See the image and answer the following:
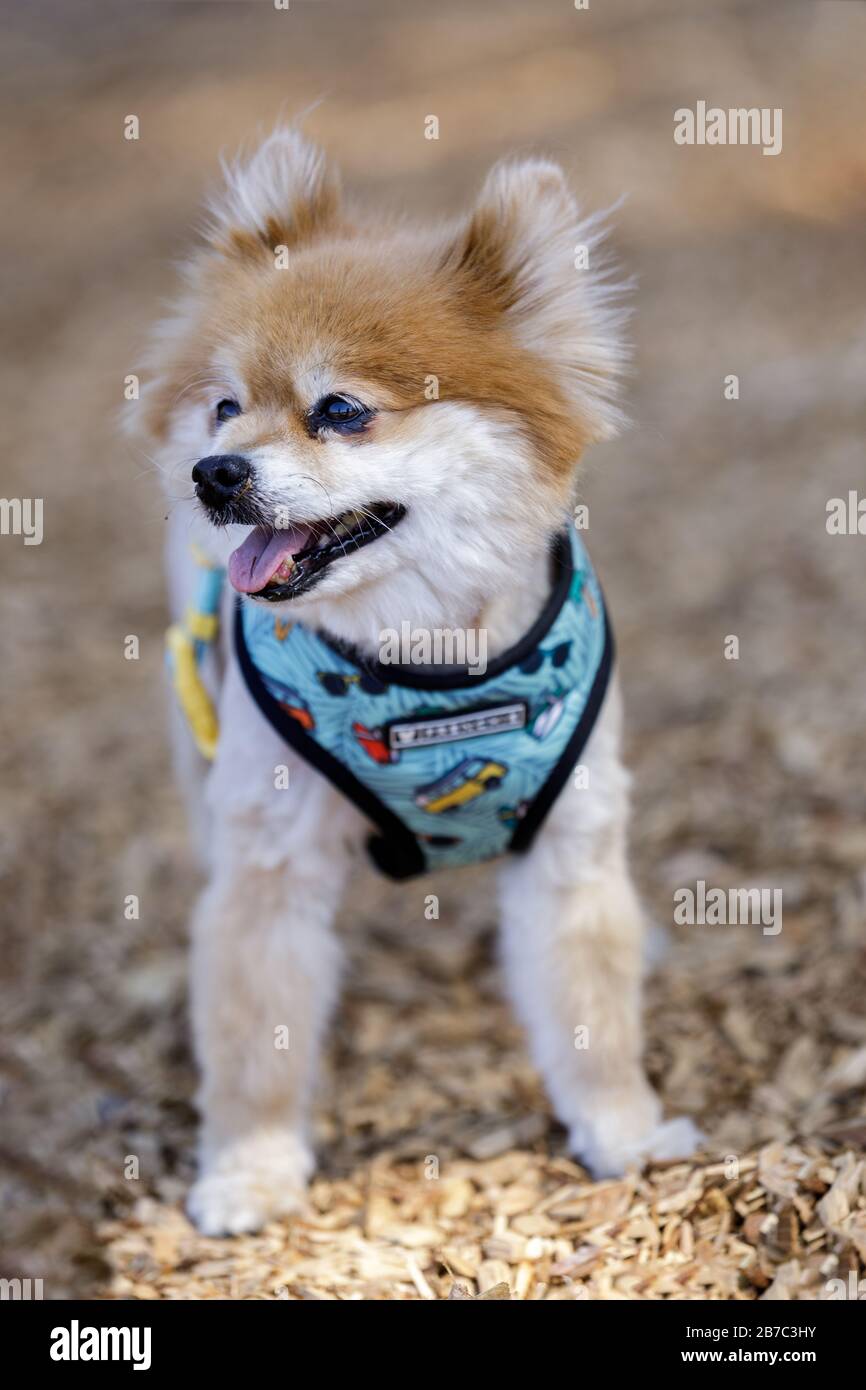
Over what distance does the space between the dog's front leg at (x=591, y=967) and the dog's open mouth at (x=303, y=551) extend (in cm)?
78

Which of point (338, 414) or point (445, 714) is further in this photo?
point (445, 714)

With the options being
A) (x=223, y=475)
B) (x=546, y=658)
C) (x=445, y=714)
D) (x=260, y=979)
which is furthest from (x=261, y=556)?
(x=260, y=979)

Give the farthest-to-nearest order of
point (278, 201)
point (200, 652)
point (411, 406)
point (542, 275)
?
point (200, 652) < point (278, 201) < point (542, 275) < point (411, 406)

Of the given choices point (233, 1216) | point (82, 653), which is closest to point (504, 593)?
point (233, 1216)

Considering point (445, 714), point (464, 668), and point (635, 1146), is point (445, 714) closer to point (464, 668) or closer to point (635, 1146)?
point (464, 668)

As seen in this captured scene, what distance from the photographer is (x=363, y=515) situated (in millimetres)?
2654

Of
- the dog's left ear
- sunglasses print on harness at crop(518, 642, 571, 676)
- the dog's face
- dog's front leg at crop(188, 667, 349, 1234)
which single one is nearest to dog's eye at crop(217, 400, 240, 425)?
the dog's face

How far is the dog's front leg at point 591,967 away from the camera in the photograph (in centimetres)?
312

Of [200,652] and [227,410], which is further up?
[227,410]

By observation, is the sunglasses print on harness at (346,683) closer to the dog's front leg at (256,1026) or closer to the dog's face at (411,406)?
the dog's face at (411,406)

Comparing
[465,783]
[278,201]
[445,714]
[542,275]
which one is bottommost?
[465,783]

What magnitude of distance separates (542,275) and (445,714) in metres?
0.97

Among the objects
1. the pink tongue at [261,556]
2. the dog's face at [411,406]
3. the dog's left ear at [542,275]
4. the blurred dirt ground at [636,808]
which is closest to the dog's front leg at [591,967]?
the blurred dirt ground at [636,808]

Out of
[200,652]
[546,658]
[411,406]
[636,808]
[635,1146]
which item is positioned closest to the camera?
[411,406]
